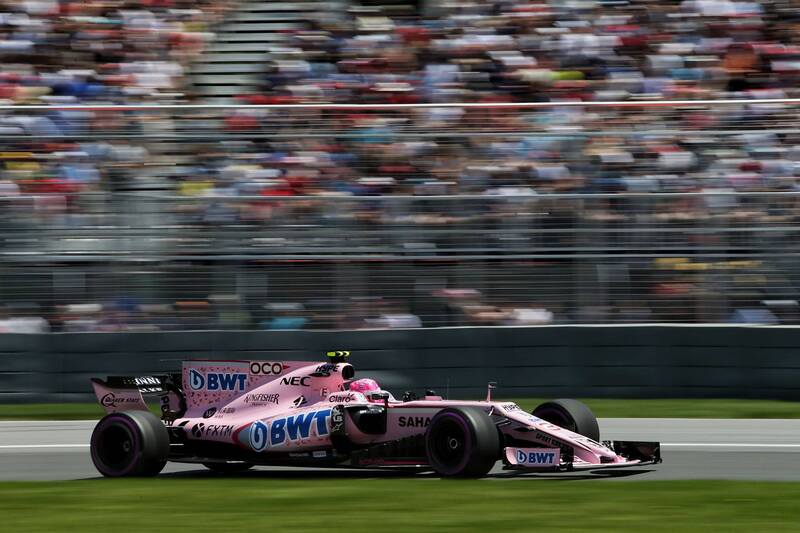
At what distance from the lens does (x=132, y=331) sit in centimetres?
1404

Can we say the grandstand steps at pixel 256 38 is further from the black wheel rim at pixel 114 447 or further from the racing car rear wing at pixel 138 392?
the black wheel rim at pixel 114 447

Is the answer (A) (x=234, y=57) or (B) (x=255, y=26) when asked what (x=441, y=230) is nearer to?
(A) (x=234, y=57)

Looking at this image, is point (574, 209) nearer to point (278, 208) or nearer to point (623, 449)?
point (278, 208)

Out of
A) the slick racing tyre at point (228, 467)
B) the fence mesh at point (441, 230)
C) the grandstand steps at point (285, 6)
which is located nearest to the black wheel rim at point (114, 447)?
the slick racing tyre at point (228, 467)

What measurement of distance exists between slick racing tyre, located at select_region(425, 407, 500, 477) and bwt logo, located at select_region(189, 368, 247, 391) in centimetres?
172

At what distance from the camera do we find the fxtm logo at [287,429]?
A: 893 cm

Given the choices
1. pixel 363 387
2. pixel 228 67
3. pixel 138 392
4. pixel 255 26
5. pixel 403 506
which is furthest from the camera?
pixel 255 26

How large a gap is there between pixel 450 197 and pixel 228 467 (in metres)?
5.18

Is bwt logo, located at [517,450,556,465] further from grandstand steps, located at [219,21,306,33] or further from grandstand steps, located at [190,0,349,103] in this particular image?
grandstand steps, located at [219,21,306,33]

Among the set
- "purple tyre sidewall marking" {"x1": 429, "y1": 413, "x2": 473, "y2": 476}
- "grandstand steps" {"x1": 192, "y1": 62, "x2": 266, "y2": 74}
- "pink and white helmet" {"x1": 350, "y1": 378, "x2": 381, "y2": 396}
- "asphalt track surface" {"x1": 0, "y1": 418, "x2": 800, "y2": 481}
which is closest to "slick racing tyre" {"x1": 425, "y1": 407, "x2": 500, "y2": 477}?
"purple tyre sidewall marking" {"x1": 429, "y1": 413, "x2": 473, "y2": 476}

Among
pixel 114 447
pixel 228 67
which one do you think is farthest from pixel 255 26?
pixel 114 447

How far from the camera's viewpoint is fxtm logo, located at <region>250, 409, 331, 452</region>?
8930mm

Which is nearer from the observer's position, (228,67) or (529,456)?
(529,456)

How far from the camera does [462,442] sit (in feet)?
27.4
